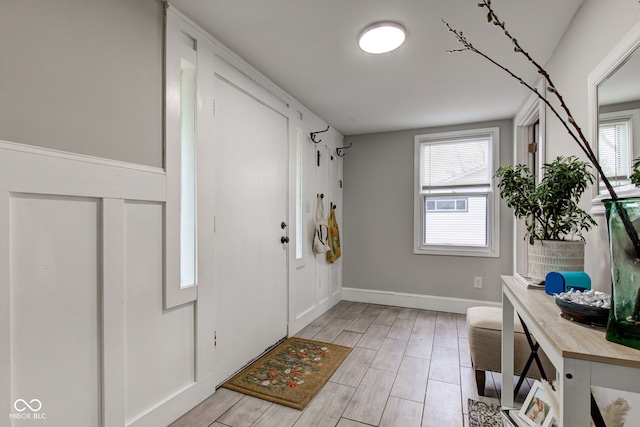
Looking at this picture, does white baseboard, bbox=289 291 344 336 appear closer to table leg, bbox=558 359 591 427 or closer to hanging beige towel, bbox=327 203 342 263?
hanging beige towel, bbox=327 203 342 263

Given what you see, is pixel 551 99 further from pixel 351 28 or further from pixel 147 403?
pixel 147 403

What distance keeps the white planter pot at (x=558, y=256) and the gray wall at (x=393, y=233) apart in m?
2.43

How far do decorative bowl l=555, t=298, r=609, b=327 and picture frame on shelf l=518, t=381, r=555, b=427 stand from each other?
595mm

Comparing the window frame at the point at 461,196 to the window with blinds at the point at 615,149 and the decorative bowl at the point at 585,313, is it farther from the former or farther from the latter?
the decorative bowl at the point at 585,313

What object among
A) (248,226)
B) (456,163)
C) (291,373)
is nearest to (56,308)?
(248,226)

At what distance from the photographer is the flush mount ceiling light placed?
180 centimetres

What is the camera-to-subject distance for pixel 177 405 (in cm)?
169

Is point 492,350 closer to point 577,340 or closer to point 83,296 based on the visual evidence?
point 577,340

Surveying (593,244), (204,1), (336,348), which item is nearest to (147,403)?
(336,348)

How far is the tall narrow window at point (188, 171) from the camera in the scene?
1.80 metres

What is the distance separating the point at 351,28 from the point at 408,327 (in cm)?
280

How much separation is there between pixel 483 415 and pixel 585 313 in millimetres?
1246

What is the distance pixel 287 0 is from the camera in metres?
1.60

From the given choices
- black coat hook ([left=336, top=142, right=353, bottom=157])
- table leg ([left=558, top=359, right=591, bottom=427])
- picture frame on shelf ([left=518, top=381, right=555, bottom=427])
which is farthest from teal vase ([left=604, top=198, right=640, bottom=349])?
black coat hook ([left=336, top=142, right=353, bottom=157])
